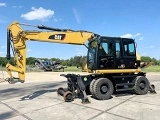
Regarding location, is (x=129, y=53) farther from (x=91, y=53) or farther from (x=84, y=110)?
(x=84, y=110)

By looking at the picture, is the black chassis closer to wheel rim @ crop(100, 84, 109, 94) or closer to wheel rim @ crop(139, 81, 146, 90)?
wheel rim @ crop(139, 81, 146, 90)

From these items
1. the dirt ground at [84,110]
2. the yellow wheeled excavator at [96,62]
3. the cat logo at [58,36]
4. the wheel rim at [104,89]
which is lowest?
the dirt ground at [84,110]

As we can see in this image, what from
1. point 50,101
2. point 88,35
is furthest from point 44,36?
point 50,101

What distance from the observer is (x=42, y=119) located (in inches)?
296

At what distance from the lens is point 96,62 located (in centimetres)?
1130

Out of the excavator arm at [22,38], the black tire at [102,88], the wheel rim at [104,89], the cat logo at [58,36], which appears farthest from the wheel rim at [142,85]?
the cat logo at [58,36]

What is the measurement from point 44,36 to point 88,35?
2.19m

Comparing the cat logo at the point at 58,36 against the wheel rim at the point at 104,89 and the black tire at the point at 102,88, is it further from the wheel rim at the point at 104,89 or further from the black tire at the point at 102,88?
the wheel rim at the point at 104,89

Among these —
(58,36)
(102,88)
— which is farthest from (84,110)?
(58,36)

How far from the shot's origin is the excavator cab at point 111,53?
1138 centimetres

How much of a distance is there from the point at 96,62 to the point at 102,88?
1233 millimetres

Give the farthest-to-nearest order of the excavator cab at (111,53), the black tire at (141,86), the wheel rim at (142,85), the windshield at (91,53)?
the wheel rim at (142,85)
the black tire at (141,86)
the windshield at (91,53)
the excavator cab at (111,53)

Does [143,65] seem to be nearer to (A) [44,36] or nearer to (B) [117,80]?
(B) [117,80]

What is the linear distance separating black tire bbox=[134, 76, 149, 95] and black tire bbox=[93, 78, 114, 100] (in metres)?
1.53
